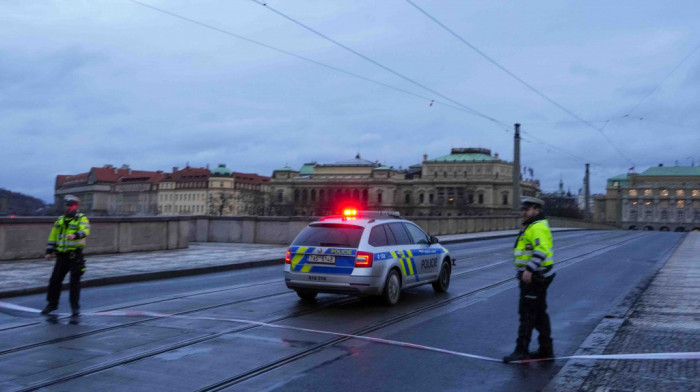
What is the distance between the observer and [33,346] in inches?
298

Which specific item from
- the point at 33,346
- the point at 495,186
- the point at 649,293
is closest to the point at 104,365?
the point at 33,346

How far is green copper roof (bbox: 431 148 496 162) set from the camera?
508 feet

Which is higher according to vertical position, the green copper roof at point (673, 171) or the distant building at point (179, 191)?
the green copper roof at point (673, 171)

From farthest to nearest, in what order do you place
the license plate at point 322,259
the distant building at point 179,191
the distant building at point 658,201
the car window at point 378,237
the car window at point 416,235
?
the distant building at point 658,201 < the distant building at point 179,191 < the car window at point 416,235 < the car window at point 378,237 < the license plate at point 322,259

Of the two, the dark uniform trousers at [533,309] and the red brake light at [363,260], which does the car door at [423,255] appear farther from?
the dark uniform trousers at [533,309]

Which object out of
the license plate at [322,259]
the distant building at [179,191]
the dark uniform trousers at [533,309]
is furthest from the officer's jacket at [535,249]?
the distant building at [179,191]

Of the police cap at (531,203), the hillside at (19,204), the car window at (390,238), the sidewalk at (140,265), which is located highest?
the hillside at (19,204)

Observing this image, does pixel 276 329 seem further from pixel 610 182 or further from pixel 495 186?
pixel 610 182

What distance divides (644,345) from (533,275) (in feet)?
6.37

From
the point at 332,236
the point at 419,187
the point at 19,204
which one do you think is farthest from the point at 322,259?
the point at 419,187

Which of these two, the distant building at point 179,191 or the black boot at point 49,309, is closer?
the black boot at point 49,309

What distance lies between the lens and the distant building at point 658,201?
15000cm

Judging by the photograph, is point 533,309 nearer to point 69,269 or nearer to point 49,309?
point 69,269

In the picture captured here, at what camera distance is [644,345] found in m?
7.90
